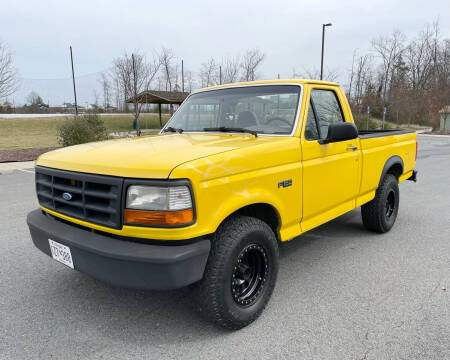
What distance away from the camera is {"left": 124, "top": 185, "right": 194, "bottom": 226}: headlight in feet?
7.41

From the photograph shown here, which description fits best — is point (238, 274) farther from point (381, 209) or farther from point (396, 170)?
point (396, 170)

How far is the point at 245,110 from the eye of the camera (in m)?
3.71

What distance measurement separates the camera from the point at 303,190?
321 centimetres

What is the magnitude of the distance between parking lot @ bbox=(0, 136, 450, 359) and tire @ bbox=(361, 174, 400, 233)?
1.16 ft

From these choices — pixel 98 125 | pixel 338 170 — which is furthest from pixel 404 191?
pixel 98 125

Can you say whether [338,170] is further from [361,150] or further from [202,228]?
[202,228]

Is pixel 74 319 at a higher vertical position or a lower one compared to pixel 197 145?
lower

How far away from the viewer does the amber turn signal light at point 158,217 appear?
89.4 inches

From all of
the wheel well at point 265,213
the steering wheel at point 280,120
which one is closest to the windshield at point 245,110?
the steering wheel at point 280,120

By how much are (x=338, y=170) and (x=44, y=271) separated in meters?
3.17

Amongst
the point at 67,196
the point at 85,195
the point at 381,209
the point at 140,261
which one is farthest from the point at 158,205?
the point at 381,209

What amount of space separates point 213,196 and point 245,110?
1569mm

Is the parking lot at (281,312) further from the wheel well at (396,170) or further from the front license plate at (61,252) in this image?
the wheel well at (396,170)

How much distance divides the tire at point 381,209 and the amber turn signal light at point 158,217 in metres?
3.22
